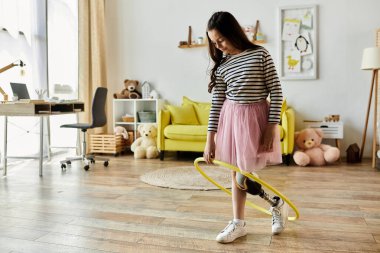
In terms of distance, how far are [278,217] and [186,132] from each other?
8.19 ft

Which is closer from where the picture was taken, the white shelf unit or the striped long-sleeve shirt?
the striped long-sleeve shirt

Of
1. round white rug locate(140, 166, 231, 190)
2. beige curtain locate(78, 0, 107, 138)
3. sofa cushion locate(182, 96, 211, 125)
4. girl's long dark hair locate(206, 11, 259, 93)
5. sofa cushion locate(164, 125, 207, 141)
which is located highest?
beige curtain locate(78, 0, 107, 138)

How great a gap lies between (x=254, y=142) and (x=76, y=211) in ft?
4.63

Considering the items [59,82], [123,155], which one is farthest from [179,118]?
[59,82]

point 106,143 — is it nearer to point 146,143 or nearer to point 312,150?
point 146,143

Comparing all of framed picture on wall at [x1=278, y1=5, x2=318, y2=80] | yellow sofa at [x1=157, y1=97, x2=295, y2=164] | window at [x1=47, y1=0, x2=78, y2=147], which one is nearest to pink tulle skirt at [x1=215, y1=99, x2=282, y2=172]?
yellow sofa at [x1=157, y1=97, x2=295, y2=164]

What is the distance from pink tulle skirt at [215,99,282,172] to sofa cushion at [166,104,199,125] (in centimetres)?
290

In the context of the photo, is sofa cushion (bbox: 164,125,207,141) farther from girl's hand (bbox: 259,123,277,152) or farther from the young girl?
girl's hand (bbox: 259,123,277,152)

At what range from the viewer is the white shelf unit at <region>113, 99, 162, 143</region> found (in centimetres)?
527

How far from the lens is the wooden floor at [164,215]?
6.33 feet

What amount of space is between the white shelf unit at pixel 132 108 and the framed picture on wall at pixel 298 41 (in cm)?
183

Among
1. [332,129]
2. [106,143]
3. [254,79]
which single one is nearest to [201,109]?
[106,143]

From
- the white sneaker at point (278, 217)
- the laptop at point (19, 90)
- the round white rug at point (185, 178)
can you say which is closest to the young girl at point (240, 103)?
the white sneaker at point (278, 217)

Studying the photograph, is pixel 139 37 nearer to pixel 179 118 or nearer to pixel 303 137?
pixel 179 118
